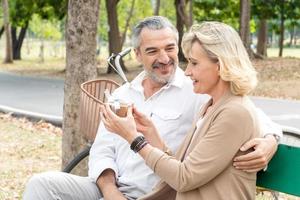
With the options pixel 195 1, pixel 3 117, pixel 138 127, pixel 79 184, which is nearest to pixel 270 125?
pixel 138 127

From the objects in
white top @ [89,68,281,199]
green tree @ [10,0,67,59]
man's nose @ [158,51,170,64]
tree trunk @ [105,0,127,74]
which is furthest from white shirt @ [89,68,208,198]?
green tree @ [10,0,67,59]

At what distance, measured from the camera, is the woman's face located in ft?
9.03

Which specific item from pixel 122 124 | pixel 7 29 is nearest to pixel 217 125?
pixel 122 124

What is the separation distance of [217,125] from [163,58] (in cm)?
103

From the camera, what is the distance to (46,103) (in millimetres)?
15094

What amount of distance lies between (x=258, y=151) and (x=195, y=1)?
30.8 metres

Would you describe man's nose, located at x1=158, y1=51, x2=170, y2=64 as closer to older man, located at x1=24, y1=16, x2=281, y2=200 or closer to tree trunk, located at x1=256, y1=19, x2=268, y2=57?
older man, located at x1=24, y1=16, x2=281, y2=200

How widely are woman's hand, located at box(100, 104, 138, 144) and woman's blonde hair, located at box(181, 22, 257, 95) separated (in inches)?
21.0

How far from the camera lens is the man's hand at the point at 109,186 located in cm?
347

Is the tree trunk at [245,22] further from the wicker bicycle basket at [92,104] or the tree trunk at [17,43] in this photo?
the tree trunk at [17,43]

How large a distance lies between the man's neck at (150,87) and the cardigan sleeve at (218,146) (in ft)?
3.28

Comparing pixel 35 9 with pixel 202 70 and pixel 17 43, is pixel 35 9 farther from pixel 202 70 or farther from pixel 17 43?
pixel 202 70

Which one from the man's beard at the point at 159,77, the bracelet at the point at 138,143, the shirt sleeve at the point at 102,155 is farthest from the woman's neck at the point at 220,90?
the shirt sleeve at the point at 102,155

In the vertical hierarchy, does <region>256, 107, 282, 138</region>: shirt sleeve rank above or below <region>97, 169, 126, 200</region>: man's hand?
above
